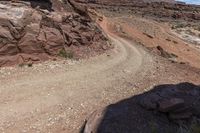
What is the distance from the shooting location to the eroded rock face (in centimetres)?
2052

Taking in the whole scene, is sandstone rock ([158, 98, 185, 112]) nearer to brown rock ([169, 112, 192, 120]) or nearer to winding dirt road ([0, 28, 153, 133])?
brown rock ([169, 112, 192, 120])

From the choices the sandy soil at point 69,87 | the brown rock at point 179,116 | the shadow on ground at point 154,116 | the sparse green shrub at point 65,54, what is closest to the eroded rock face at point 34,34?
the sparse green shrub at point 65,54

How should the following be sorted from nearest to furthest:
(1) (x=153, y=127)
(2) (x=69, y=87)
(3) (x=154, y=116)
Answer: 1. (1) (x=153, y=127)
2. (3) (x=154, y=116)
3. (2) (x=69, y=87)

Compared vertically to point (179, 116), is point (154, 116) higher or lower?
lower

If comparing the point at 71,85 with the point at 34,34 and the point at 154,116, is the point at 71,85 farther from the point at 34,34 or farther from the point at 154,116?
the point at 154,116

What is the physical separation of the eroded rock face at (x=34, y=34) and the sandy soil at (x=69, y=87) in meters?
0.93

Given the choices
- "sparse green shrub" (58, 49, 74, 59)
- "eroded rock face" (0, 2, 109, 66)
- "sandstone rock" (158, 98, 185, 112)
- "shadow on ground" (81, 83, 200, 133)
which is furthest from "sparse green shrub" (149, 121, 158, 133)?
"sparse green shrub" (58, 49, 74, 59)

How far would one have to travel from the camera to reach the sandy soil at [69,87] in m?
14.7

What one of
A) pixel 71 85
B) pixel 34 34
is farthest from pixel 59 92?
pixel 34 34

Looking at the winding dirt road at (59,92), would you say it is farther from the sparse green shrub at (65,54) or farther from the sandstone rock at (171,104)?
the sandstone rock at (171,104)

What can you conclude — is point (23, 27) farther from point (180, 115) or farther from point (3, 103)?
point (180, 115)

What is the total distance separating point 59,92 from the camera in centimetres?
1742

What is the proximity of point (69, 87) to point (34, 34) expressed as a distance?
4702 mm

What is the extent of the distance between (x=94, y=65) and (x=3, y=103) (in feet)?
27.3
